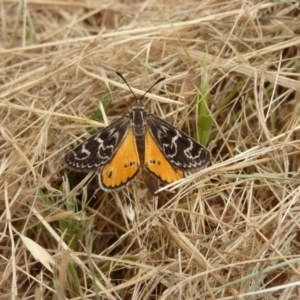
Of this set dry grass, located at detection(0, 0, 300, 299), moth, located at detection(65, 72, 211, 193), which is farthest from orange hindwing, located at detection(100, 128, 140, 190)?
dry grass, located at detection(0, 0, 300, 299)

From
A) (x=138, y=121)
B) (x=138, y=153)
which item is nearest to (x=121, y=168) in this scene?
(x=138, y=153)

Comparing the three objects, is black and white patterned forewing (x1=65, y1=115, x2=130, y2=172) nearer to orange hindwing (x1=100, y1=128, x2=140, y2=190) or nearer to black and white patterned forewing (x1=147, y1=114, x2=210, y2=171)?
orange hindwing (x1=100, y1=128, x2=140, y2=190)

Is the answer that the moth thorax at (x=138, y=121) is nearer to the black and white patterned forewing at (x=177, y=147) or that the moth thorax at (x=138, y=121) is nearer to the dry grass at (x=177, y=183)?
the black and white patterned forewing at (x=177, y=147)

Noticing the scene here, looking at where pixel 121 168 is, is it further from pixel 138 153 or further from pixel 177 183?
pixel 177 183

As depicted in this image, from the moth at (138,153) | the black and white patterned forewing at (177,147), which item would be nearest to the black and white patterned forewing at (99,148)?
the moth at (138,153)

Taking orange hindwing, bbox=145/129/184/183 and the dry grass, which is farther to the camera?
orange hindwing, bbox=145/129/184/183

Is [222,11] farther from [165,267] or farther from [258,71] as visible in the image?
[165,267]
